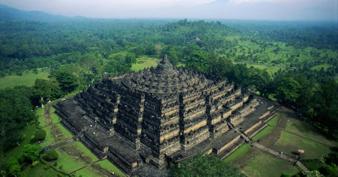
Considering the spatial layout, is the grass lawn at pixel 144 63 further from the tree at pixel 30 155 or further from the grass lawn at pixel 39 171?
the grass lawn at pixel 39 171

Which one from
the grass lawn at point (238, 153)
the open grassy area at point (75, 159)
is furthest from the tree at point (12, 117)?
the grass lawn at point (238, 153)

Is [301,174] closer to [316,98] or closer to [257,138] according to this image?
[257,138]

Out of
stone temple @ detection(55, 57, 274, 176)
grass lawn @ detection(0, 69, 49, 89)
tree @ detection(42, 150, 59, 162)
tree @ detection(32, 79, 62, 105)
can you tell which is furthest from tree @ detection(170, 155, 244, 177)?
grass lawn @ detection(0, 69, 49, 89)

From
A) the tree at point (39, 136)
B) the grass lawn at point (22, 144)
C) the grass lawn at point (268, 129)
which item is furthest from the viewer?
the grass lawn at point (268, 129)

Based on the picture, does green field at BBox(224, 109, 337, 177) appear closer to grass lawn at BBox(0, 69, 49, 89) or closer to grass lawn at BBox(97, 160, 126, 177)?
grass lawn at BBox(97, 160, 126, 177)

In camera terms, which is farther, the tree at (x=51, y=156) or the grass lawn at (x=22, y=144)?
the grass lawn at (x=22, y=144)

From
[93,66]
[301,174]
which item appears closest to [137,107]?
[301,174]
